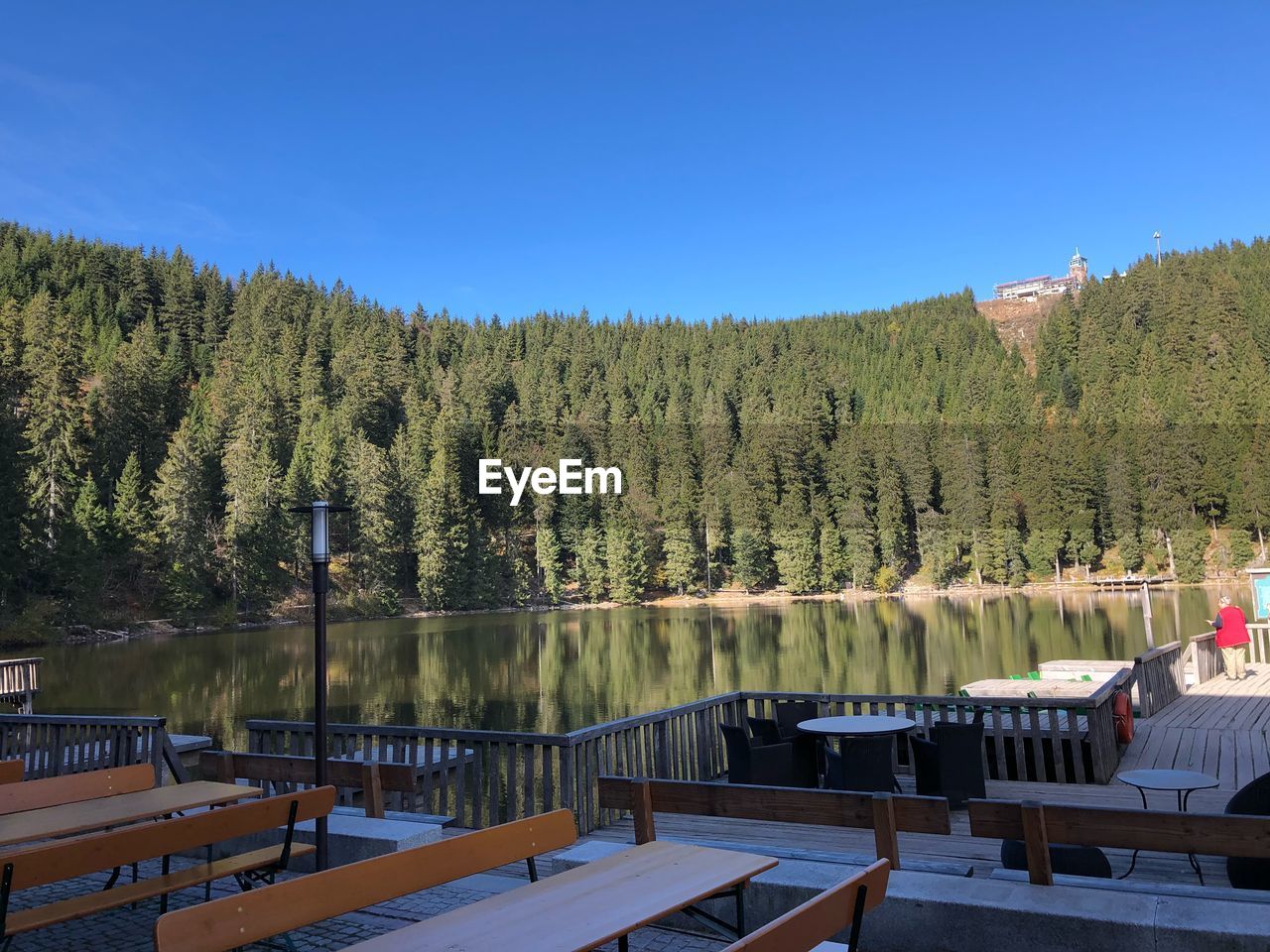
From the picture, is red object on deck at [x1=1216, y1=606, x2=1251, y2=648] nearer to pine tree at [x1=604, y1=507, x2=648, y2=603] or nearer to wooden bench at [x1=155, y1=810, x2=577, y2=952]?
wooden bench at [x1=155, y1=810, x2=577, y2=952]

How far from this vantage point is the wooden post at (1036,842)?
125 inches

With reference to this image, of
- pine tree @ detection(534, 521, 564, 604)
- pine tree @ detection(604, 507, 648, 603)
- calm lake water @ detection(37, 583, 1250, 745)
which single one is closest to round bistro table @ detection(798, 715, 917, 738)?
calm lake water @ detection(37, 583, 1250, 745)

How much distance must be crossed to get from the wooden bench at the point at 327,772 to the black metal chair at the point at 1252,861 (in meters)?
3.90

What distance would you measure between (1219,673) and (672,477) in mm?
51006

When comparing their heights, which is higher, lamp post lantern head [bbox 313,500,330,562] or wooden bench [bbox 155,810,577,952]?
lamp post lantern head [bbox 313,500,330,562]

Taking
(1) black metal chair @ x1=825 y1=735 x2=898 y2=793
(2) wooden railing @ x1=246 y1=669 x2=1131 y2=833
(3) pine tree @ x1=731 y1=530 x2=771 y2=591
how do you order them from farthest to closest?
(3) pine tree @ x1=731 y1=530 x2=771 y2=591 < (1) black metal chair @ x1=825 y1=735 x2=898 y2=793 < (2) wooden railing @ x1=246 y1=669 x2=1131 y2=833

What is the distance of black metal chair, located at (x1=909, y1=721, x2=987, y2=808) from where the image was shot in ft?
21.4

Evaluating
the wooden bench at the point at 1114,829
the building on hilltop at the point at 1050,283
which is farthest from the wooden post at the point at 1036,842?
the building on hilltop at the point at 1050,283

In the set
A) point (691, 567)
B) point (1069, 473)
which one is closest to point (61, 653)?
point (691, 567)

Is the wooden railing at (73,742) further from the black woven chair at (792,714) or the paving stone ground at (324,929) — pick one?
the black woven chair at (792,714)

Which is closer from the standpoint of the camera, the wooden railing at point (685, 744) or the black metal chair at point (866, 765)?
the wooden railing at point (685, 744)

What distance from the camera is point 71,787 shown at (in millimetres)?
4438

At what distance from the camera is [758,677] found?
26.0 meters

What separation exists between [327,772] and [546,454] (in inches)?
2550
